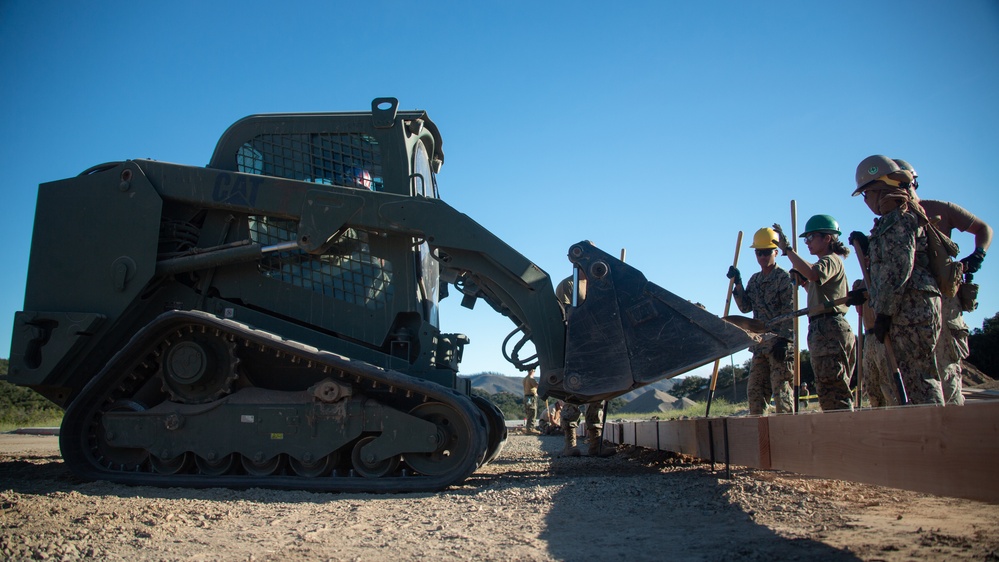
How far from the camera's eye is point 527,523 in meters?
3.79

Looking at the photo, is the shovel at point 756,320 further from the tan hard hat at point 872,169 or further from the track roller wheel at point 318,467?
the track roller wheel at point 318,467

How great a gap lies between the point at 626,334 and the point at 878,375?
205 centimetres

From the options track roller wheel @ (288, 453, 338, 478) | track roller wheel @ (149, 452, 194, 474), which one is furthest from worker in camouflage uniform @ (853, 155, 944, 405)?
track roller wheel @ (149, 452, 194, 474)

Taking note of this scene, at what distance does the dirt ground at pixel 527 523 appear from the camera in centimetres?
308

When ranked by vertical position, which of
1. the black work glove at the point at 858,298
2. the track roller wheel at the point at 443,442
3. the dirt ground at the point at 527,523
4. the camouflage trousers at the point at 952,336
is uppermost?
the black work glove at the point at 858,298

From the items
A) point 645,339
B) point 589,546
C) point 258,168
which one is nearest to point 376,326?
point 258,168

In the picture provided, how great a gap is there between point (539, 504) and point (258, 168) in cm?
435

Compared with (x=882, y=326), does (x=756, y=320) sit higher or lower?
higher

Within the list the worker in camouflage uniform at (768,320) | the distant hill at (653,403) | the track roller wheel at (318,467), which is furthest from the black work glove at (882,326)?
the distant hill at (653,403)

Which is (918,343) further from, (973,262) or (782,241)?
(782,241)

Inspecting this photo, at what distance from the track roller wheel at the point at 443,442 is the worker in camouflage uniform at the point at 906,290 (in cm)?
304

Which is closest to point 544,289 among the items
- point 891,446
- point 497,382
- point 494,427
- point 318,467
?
point 494,427

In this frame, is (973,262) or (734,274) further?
(734,274)

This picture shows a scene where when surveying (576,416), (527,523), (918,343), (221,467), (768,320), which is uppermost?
(768,320)
